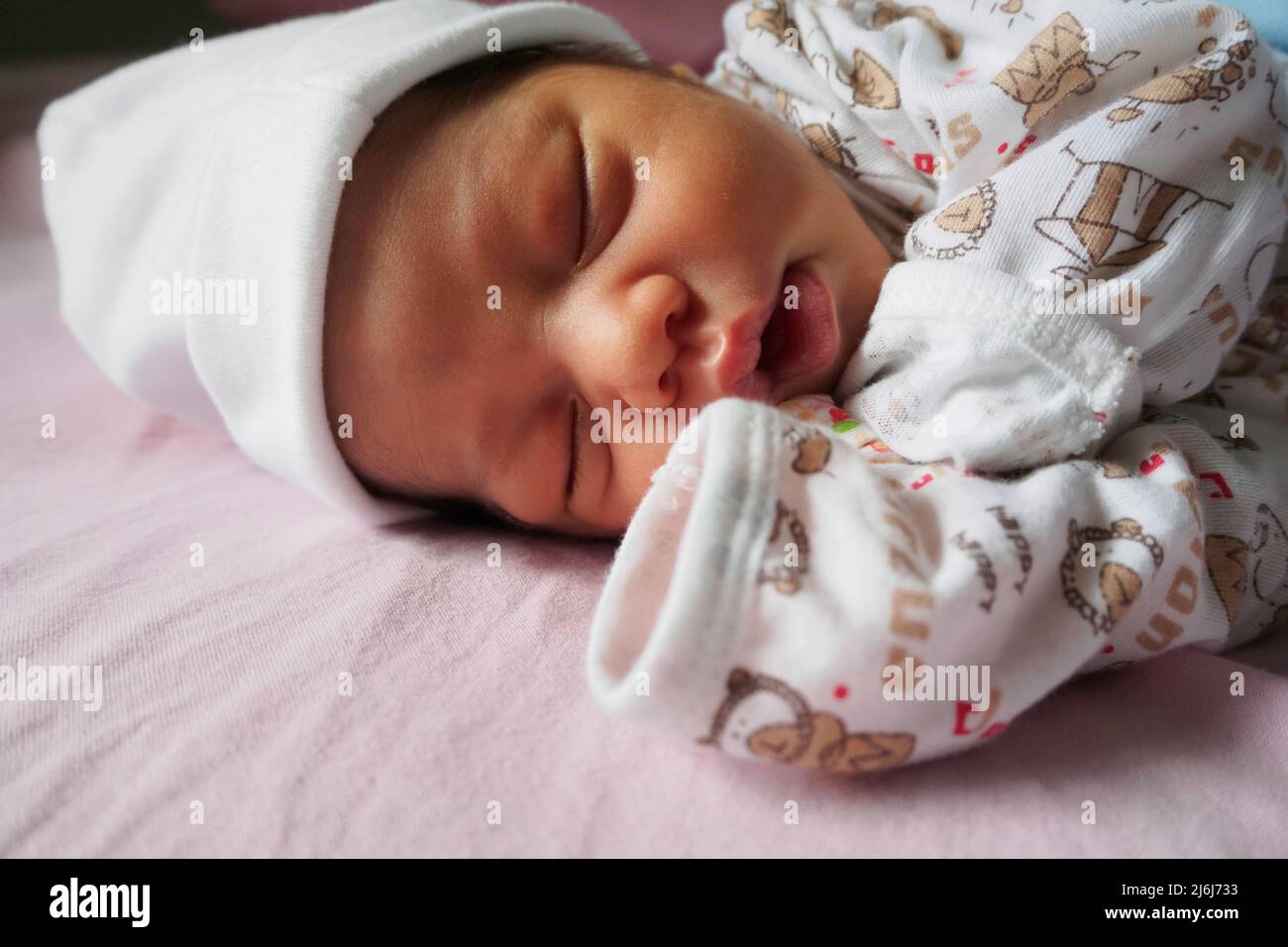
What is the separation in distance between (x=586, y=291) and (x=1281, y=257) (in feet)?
2.44

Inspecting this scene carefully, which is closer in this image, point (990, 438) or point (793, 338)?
point (990, 438)

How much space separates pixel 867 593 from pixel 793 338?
1.31ft

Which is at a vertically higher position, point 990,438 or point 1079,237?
point 1079,237

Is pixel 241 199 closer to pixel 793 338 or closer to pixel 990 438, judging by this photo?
pixel 793 338

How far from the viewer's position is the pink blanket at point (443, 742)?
0.64 metres

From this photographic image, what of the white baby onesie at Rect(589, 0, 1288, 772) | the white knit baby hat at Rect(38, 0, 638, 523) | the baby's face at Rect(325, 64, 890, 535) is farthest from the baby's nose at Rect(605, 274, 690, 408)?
the white knit baby hat at Rect(38, 0, 638, 523)

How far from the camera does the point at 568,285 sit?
92cm

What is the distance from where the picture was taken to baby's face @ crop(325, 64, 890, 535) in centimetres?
90

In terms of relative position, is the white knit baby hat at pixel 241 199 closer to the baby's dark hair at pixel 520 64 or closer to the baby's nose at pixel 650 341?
the baby's dark hair at pixel 520 64

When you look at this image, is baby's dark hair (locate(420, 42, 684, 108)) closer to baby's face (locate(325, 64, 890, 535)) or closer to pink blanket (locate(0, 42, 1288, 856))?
baby's face (locate(325, 64, 890, 535))

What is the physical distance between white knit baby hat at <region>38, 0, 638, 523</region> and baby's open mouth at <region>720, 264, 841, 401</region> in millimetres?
385

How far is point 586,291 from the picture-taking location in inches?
35.9

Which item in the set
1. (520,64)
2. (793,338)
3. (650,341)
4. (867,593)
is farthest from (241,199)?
(867,593)

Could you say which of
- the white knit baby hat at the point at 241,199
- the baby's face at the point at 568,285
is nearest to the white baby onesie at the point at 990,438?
the baby's face at the point at 568,285
